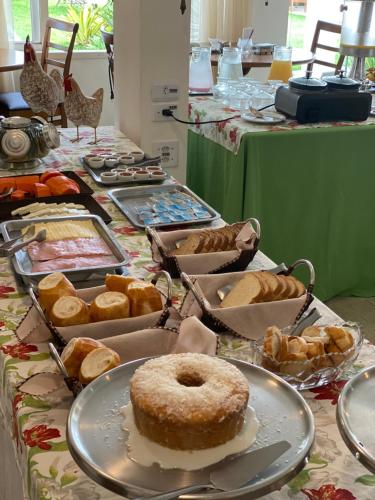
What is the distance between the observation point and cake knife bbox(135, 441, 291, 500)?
65 centimetres

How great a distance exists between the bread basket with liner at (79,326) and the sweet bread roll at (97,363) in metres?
0.09

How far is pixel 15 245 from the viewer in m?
Result: 1.25

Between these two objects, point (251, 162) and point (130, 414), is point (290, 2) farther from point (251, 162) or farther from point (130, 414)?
point (130, 414)

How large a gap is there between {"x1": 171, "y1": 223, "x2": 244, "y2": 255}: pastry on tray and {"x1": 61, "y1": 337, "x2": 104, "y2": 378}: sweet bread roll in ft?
1.34

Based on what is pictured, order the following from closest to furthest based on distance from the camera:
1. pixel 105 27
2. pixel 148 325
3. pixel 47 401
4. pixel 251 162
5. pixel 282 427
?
pixel 282 427 < pixel 47 401 < pixel 148 325 < pixel 251 162 < pixel 105 27

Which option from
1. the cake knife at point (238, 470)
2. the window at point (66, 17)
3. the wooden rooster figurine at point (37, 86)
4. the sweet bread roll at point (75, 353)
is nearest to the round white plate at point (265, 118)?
the wooden rooster figurine at point (37, 86)

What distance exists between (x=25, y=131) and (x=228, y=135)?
2.92 ft

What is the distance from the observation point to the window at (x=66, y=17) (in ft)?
15.5

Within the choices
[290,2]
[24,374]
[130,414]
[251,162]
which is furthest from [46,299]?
[290,2]

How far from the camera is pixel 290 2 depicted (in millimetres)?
5227

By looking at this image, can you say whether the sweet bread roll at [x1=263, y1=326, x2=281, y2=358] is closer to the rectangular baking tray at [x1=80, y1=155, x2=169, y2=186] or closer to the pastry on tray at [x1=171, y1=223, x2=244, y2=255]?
the pastry on tray at [x1=171, y1=223, x2=244, y2=255]

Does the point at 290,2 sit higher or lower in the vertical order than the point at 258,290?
higher

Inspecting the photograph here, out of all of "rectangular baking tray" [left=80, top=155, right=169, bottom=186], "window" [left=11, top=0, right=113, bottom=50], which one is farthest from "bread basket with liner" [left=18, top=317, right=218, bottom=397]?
"window" [left=11, top=0, right=113, bottom=50]

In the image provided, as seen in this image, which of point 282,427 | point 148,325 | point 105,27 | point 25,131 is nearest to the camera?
point 282,427
